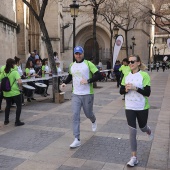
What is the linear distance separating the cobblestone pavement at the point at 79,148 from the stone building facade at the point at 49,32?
25.7 feet

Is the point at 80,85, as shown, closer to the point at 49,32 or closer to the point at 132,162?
the point at 132,162

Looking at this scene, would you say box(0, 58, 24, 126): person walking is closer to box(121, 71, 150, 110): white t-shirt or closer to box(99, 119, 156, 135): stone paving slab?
box(99, 119, 156, 135): stone paving slab

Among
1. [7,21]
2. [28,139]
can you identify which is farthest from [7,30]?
[28,139]

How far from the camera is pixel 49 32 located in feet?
89.5

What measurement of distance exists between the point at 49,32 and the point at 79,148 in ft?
75.4

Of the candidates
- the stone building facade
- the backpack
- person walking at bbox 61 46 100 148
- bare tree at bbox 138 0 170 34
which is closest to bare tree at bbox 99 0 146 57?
bare tree at bbox 138 0 170 34

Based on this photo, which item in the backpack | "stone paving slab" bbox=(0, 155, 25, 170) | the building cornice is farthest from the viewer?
the building cornice

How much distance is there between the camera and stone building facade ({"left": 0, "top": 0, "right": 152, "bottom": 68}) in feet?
50.1

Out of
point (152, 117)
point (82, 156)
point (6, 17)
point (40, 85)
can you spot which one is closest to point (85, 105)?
point (82, 156)

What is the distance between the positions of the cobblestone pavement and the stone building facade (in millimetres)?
7821

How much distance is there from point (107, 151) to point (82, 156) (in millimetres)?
526

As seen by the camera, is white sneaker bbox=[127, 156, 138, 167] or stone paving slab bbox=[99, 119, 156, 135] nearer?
white sneaker bbox=[127, 156, 138, 167]

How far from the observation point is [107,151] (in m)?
5.26

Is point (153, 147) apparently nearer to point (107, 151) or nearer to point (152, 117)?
point (107, 151)
